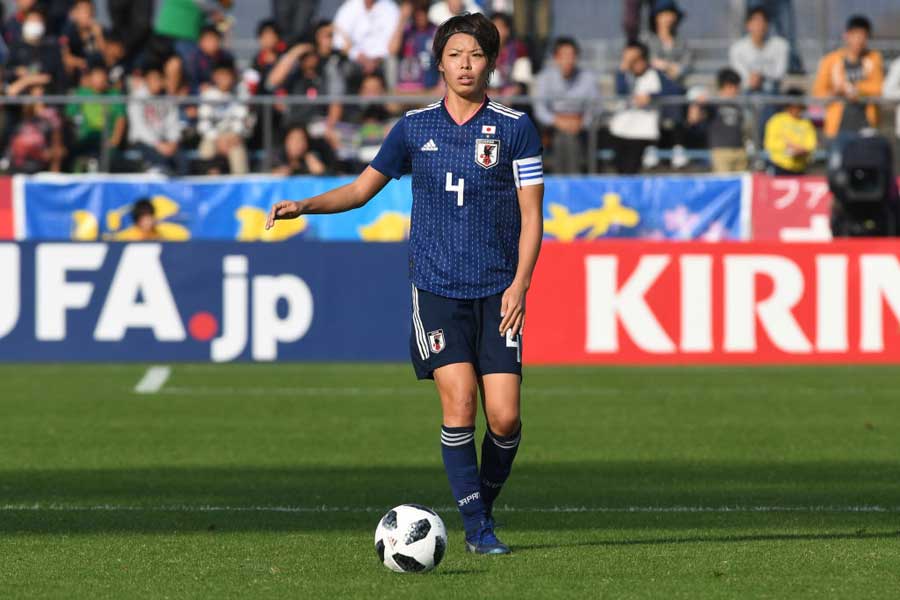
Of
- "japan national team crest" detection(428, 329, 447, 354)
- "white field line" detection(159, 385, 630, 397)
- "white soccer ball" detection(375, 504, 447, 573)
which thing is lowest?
"white field line" detection(159, 385, 630, 397)

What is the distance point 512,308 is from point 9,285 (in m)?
11.5

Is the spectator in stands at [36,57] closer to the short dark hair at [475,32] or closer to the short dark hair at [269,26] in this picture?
the short dark hair at [269,26]

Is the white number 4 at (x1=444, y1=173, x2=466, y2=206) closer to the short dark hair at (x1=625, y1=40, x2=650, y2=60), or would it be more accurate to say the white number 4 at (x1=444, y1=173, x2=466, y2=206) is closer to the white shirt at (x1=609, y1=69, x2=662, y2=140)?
Result: the white shirt at (x1=609, y1=69, x2=662, y2=140)

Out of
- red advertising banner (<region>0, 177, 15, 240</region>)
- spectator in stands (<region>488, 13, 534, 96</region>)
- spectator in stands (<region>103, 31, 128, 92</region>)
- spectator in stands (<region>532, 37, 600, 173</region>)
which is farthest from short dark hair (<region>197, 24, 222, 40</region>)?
spectator in stands (<region>532, 37, 600, 173</region>)

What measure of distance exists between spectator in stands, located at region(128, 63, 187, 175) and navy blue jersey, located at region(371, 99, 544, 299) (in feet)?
46.9

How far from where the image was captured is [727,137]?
21.1 meters

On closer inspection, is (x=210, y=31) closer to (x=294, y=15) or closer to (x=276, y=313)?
(x=294, y=15)

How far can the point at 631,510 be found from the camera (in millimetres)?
8773

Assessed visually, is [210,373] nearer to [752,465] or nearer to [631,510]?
[752,465]

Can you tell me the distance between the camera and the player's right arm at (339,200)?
6949 millimetres

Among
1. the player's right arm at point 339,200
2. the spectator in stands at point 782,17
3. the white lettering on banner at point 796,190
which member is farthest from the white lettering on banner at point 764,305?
the player's right arm at point 339,200

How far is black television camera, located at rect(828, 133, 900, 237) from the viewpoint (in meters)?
18.5

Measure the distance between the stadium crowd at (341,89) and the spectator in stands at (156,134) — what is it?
16 mm

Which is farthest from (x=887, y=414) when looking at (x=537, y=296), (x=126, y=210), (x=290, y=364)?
(x=126, y=210)
